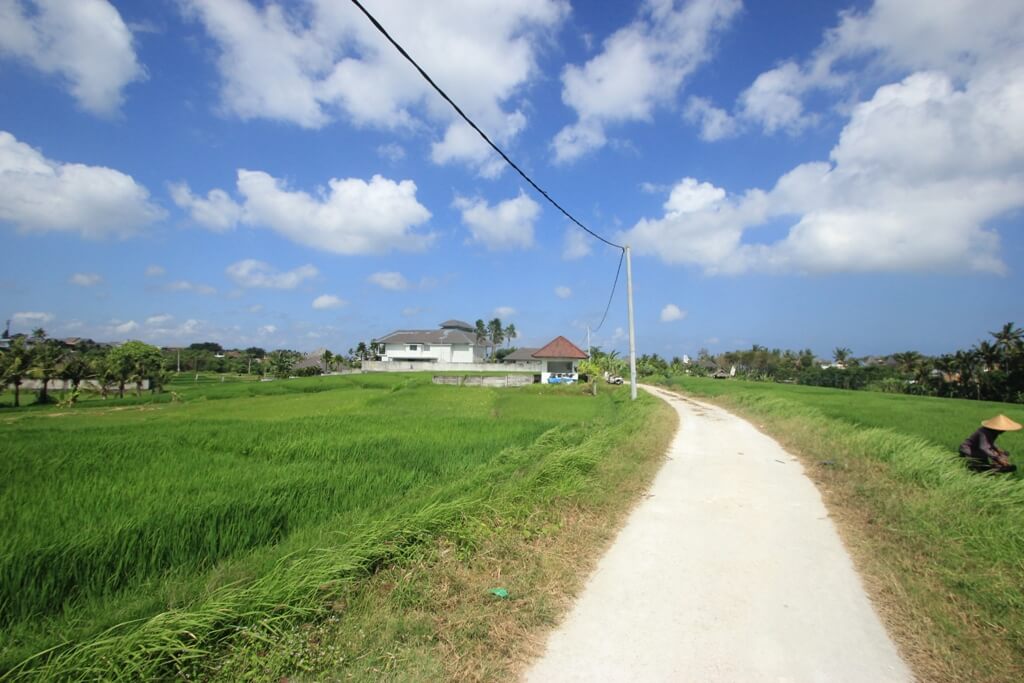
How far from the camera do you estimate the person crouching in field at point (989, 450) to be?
7227 millimetres

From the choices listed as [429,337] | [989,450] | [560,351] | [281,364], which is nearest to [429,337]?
[429,337]

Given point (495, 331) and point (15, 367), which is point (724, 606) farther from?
point (495, 331)

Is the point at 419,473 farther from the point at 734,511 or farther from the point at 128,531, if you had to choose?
the point at 734,511

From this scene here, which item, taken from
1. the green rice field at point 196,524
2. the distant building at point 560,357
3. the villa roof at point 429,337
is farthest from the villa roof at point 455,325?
the green rice field at point 196,524

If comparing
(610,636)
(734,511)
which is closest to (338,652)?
(610,636)

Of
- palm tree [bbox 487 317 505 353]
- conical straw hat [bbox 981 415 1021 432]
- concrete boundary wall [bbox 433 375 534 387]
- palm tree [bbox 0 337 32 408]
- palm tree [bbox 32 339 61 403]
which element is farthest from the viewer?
palm tree [bbox 487 317 505 353]

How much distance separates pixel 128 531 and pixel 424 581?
2.86 m

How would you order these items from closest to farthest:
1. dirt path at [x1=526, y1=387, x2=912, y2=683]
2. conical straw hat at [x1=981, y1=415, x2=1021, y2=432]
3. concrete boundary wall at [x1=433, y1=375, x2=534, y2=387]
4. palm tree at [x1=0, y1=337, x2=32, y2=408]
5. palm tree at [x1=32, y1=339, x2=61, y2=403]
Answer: dirt path at [x1=526, y1=387, x2=912, y2=683] < conical straw hat at [x1=981, y1=415, x2=1021, y2=432] < palm tree at [x1=0, y1=337, x2=32, y2=408] < palm tree at [x1=32, y1=339, x2=61, y2=403] < concrete boundary wall at [x1=433, y1=375, x2=534, y2=387]

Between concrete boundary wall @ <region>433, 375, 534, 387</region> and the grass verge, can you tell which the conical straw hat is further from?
concrete boundary wall @ <region>433, 375, 534, 387</region>

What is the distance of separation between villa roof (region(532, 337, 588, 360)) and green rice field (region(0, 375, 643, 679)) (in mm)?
37233

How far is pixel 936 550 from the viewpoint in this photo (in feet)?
14.4

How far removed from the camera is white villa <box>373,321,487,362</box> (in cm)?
6756

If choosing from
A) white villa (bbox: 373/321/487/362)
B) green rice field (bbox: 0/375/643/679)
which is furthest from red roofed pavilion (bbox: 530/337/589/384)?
green rice field (bbox: 0/375/643/679)

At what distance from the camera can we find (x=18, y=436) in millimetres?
10984
